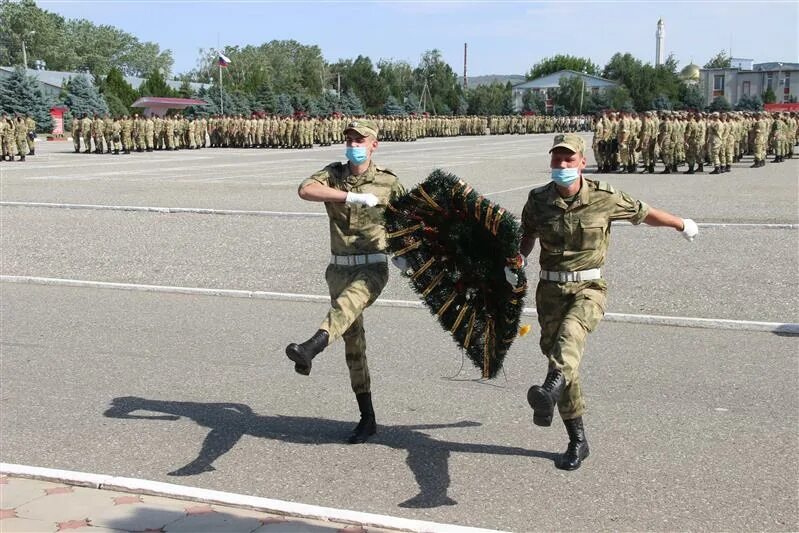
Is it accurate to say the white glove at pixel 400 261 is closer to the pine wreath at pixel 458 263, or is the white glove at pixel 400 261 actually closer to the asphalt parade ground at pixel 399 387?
the pine wreath at pixel 458 263

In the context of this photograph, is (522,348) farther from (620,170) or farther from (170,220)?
(620,170)

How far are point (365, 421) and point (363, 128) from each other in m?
1.83

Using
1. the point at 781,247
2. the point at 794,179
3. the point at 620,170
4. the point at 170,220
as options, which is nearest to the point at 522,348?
the point at 781,247

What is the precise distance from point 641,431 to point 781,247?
769 cm

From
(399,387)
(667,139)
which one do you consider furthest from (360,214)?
(667,139)

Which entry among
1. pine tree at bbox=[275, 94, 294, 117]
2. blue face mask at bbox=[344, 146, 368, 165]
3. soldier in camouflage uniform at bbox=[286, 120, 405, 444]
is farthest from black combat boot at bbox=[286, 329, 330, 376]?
pine tree at bbox=[275, 94, 294, 117]

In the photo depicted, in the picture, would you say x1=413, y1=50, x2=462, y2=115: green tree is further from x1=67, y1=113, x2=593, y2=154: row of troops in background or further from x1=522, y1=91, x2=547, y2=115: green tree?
x1=67, y1=113, x2=593, y2=154: row of troops in background

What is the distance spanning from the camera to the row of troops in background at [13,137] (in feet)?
118

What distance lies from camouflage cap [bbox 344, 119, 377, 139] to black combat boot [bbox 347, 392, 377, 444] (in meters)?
1.62

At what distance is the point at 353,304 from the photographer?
570 cm

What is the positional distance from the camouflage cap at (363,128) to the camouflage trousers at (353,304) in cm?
80

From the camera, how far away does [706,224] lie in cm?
1471

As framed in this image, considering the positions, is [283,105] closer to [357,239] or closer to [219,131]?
[219,131]

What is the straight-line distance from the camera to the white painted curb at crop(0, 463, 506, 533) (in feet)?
15.4
